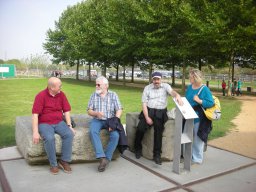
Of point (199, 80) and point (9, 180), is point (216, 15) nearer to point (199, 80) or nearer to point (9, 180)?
point (199, 80)

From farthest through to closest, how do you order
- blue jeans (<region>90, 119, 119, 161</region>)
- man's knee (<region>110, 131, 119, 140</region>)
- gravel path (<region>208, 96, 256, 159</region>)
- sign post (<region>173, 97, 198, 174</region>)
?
gravel path (<region>208, 96, 256, 159</region>) < man's knee (<region>110, 131, 119, 140</region>) < blue jeans (<region>90, 119, 119, 161</region>) < sign post (<region>173, 97, 198, 174</region>)

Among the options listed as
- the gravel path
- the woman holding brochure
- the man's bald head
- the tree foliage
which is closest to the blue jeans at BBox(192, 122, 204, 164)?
the woman holding brochure

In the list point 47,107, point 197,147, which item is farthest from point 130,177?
point 47,107

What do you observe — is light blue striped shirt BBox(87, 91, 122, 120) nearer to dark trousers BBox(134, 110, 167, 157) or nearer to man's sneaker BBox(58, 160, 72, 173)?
dark trousers BBox(134, 110, 167, 157)

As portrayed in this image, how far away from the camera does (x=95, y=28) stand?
30062 millimetres

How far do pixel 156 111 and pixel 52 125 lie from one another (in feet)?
5.96

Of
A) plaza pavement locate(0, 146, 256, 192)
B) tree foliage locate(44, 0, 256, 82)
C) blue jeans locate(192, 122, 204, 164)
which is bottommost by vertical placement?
plaza pavement locate(0, 146, 256, 192)

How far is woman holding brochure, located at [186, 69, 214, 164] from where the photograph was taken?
5.13 meters

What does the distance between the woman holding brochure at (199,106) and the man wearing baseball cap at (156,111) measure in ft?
1.33

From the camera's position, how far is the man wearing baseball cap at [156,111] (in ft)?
17.3

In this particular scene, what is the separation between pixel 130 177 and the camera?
4621 mm

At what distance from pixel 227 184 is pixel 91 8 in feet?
103

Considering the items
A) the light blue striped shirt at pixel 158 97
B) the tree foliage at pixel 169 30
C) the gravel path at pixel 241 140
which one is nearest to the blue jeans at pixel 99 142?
the light blue striped shirt at pixel 158 97

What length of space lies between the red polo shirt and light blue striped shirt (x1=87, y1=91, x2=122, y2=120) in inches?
23.7
